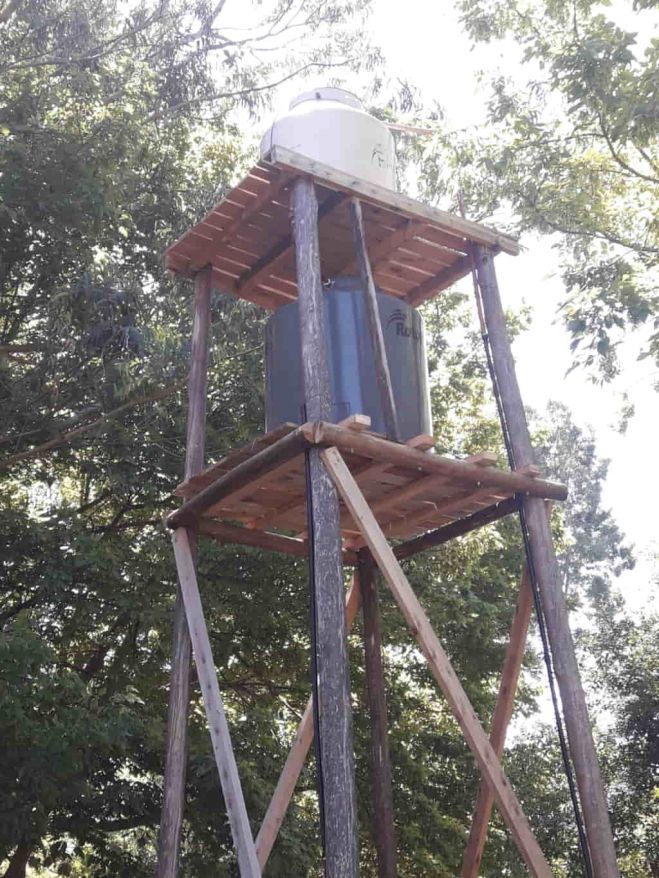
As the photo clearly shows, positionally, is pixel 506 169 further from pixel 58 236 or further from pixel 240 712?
pixel 240 712

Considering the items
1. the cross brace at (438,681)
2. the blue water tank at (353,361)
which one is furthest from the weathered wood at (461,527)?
the blue water tank at (353,361)

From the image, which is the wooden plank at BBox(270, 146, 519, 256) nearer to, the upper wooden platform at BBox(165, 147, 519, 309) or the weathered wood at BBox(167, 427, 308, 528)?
the upper wooden platform at BBox(165, 147, 519, 309)

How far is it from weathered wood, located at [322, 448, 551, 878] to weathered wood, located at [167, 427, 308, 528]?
9.4 inches

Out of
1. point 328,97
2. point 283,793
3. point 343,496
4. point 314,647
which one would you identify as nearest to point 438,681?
point 314,647

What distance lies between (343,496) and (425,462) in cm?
76

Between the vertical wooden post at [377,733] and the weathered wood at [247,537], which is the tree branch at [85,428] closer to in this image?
the weathered wood at [247,537]

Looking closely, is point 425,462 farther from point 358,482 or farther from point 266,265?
point 266,265

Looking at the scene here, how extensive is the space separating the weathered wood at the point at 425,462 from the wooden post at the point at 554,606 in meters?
0.15

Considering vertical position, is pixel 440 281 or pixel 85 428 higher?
pixel 85 428

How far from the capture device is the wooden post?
545cm

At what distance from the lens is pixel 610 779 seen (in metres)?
14.7

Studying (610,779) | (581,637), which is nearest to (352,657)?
(610,779)

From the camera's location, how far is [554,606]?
607 centimetres

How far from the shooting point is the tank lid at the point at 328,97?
24.3 feet
